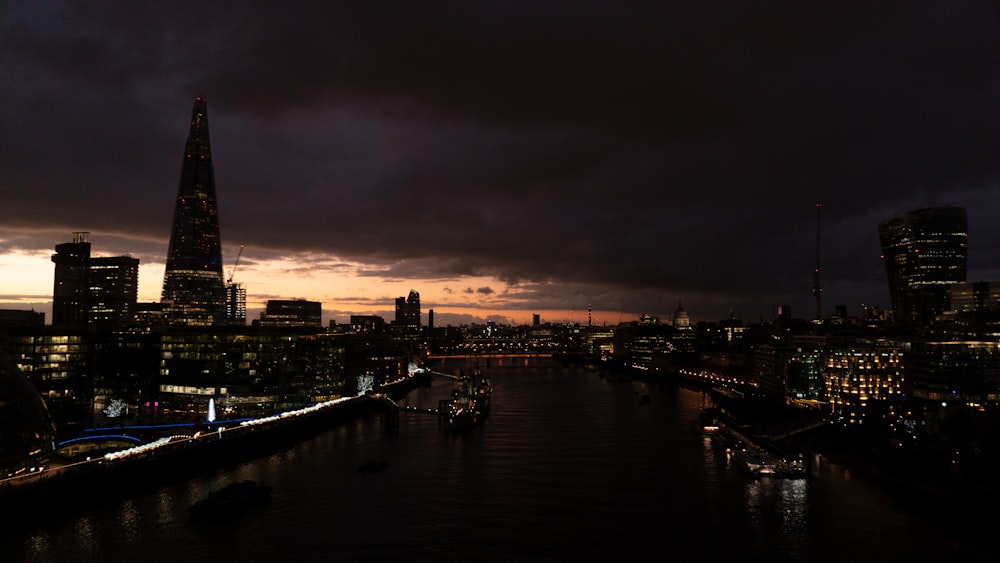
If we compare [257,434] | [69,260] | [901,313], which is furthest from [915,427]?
[69,260]

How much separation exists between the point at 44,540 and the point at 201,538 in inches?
297

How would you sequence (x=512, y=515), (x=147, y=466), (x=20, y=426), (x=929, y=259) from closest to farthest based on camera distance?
1. (x=512, y=515)
2. (x=20, y=426)
3. (x=147, y=466)
4. (x=929, y=259)

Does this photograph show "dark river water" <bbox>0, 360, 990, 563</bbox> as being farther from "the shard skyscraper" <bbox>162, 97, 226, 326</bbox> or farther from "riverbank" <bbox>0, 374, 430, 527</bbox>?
"the shard skyscraper" <bbox>162, 97, 226, 326</bbox>

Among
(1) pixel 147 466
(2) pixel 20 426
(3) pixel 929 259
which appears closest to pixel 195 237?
(1) pixel 147 466

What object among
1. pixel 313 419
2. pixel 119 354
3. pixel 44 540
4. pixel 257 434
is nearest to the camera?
pixel 44 540

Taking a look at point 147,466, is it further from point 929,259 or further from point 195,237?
point 929,259

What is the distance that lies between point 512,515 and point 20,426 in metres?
27.7

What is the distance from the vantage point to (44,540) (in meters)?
28.8

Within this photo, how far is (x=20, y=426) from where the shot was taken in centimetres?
3241

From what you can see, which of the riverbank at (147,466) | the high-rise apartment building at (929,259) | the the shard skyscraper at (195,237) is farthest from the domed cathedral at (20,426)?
the high-rise apartment building at (929,259)

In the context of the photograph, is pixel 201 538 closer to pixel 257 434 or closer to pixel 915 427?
pixel 257 434

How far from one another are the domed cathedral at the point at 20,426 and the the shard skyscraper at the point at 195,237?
101 metres

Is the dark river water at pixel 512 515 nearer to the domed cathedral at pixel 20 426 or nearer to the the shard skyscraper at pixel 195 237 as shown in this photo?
the domed cathedral at pixel 20 426

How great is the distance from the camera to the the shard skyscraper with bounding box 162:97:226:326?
126m
